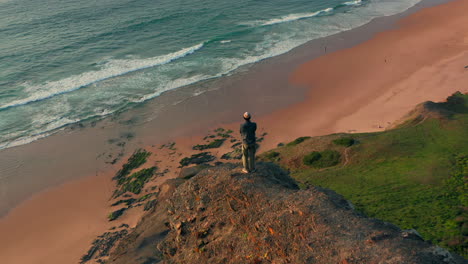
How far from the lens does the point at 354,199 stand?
22.3 metres

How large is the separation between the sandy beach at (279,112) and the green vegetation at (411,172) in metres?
7.00

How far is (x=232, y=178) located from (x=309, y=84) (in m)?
34.4

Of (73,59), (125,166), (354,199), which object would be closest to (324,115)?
(354,199)

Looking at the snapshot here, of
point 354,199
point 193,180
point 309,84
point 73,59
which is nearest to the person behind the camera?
point 193,180

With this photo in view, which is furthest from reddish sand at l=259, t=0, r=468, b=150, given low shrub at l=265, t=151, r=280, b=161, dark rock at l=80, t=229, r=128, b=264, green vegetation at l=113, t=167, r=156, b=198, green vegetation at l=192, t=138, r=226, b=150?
dark rock at l=80, t=229, r=128, b=264

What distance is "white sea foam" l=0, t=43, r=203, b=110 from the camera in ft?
154

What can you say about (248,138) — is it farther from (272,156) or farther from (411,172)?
(272,156)

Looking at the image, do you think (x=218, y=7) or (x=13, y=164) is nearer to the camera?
(x=13, y=164)

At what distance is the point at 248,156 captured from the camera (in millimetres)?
16859

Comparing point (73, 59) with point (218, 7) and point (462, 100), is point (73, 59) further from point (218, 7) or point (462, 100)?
point (462, 100)

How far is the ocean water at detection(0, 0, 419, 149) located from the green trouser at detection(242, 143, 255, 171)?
101ft

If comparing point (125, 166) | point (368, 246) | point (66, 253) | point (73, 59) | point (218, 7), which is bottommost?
point (66, 253)

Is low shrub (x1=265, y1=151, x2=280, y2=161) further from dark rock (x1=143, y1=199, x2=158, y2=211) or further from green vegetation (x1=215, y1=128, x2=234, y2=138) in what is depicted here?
dark rock (x1=143, y1=199, x2=158, y2=211)

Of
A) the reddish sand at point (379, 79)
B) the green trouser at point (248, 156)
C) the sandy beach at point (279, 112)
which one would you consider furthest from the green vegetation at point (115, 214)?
the reddish sand at point (379, 79)
